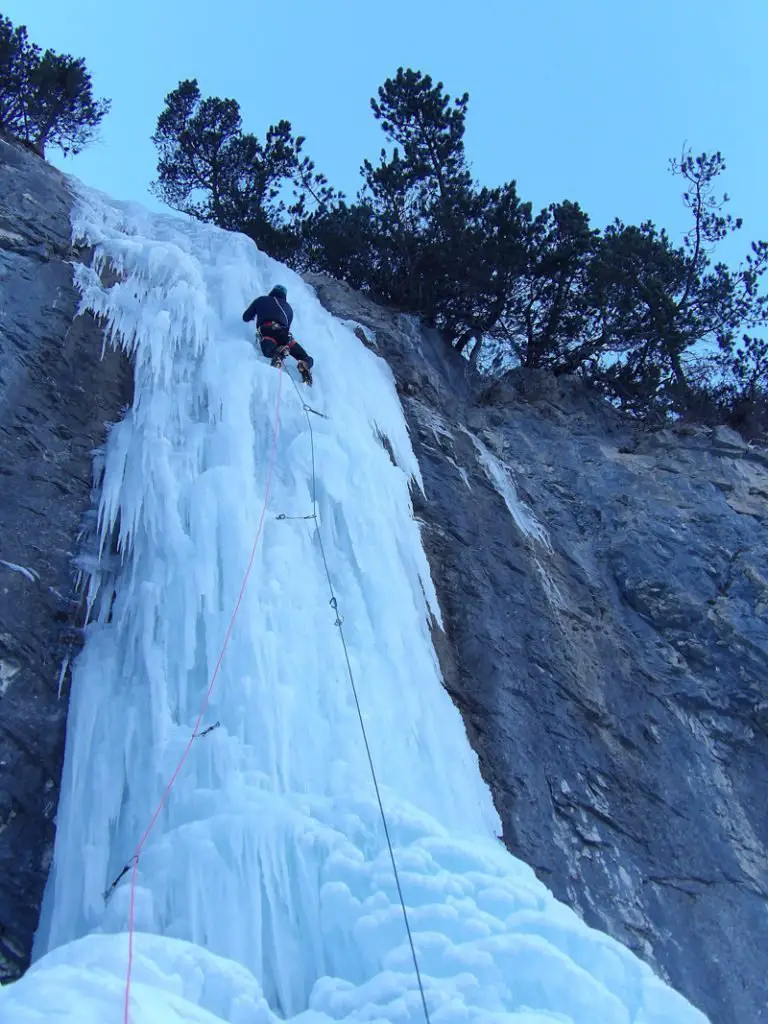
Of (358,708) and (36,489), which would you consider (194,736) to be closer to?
(358,708)

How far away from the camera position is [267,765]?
4.73m

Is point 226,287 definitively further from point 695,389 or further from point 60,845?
point 695,389

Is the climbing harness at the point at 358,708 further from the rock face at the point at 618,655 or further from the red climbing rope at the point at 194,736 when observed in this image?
the rock face at the point at 618,655

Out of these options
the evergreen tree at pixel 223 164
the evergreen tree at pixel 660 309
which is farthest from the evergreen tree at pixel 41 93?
the evergreen tree at pixel 660 309

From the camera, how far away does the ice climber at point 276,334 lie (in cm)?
771

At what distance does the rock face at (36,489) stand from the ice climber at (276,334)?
4.03 feet

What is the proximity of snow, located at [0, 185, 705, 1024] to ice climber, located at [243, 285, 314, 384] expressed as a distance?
15 cm

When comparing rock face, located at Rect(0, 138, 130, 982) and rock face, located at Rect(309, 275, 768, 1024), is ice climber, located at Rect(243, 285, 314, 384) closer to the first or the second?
rock face, located at Rect(0, 138, 130, 982)

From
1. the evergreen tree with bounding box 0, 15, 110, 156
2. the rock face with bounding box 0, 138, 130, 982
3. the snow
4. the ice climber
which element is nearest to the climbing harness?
the snow

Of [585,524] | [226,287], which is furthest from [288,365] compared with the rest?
[585,524]

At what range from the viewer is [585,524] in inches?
354

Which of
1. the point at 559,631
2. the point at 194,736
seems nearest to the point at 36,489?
the point at 194,736

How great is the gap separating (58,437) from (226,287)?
279cm

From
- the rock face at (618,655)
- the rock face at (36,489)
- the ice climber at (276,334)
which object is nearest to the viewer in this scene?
the rock face at (36,489)
